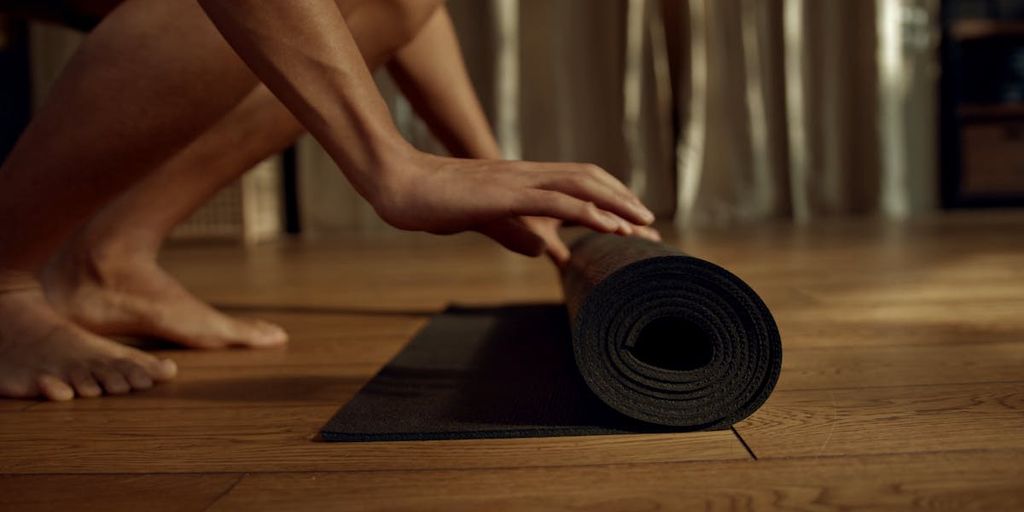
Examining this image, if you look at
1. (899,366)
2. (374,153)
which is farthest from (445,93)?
(899,366)

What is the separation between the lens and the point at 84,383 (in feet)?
3.10

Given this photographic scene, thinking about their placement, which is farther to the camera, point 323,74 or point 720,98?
point 720,98

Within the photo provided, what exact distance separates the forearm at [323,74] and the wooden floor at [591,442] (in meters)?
0.23

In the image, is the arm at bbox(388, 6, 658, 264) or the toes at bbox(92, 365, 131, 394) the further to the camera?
the arm at bbox(388, 6, 658, 264)

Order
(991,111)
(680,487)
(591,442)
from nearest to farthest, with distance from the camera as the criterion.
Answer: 1. (680,487)
2. (591,442)
3. (991,111)

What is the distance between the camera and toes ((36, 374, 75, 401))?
92 cm

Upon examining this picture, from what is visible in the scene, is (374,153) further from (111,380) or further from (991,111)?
(991,111)

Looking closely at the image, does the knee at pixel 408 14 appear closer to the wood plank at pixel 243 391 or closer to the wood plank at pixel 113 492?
the wood plank at pixel 243 391

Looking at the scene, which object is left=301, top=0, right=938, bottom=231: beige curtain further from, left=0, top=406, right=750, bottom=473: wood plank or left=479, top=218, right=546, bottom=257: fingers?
left=0, top=406, right=750, bottom=473: wood plank

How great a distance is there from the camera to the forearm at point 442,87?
1323 mm

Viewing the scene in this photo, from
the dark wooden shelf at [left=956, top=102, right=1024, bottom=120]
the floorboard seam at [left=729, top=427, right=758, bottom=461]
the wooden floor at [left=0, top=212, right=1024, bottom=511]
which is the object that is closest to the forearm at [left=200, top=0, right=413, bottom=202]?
the wooden floor at [left=0, top=212, right=1024, bottom=511]

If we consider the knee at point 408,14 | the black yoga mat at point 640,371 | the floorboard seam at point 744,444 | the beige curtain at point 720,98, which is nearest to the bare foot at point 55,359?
the black yoga mat at point 640,371

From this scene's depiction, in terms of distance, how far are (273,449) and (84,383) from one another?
1.09 ft

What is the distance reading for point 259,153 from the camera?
1274mm
